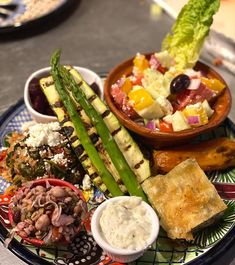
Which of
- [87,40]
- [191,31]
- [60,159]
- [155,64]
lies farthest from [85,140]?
[87,40]

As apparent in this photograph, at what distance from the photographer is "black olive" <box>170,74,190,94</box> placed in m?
2.87

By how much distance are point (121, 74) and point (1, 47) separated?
64.1 inches

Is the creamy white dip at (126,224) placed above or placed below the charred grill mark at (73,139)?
below

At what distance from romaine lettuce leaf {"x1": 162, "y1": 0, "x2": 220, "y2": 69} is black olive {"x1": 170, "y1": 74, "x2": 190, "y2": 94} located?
28cm

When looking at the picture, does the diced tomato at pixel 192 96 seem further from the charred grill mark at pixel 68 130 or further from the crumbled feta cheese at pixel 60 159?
the crumbled feta cheese at pixel 60 159

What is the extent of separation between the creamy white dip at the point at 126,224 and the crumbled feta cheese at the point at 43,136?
0.62 metres

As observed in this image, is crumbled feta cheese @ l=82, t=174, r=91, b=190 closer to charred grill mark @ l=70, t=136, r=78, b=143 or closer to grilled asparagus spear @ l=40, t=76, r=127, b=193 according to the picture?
grilled asparagus spear @ l=40, t=76, r=127, b=193

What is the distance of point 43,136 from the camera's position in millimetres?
2625

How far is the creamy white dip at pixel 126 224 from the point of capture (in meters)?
2.13

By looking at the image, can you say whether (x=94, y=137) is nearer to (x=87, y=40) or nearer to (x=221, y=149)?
(x=221, y=149)

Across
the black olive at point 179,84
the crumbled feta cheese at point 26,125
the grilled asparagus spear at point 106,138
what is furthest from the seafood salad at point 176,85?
the crumbled feta cheese at point 26,125

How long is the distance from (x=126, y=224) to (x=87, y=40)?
265 cm

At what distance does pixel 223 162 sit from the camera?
107 inches

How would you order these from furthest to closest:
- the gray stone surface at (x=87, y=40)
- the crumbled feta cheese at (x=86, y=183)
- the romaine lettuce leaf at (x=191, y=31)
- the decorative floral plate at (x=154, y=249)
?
1. the gray stone surface at (x=87, y=40)
2. the romaine lettuce leaf at (x=191, y=31)
3. the crumbled feta cheese at (x=86, y=183)
4. the decorative floral plate at (x=154, y=249)
